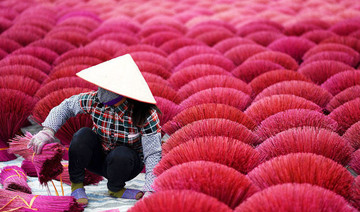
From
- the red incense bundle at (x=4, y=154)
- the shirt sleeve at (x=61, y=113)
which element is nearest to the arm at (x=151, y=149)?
the shirt sleeve at (x=61, y=113)

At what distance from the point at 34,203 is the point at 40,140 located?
0.64 feet

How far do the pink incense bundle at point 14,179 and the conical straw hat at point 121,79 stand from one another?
45cm

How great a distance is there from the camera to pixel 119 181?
136cm

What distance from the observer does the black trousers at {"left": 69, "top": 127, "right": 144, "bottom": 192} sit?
1.32 meters

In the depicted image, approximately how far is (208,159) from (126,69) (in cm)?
39

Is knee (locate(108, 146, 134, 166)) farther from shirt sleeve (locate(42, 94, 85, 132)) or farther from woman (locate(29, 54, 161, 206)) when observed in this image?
shirt sleeve (locate(42, 94, 85, 132))

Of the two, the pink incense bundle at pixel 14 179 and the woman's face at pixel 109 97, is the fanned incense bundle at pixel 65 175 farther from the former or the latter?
the woman's face at pixel 109 97

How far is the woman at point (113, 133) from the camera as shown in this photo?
4.17ft

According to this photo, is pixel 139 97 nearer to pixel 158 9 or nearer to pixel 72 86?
pixel 72 86

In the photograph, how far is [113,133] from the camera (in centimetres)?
135

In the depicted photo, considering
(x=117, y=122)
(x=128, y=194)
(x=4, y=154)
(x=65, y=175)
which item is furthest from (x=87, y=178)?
(x=4, y=154)

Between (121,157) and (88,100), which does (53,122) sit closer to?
(88,100)

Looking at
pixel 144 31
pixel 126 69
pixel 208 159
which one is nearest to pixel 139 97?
pixel 126 69

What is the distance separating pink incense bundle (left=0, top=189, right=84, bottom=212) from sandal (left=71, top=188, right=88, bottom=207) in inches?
1.9
